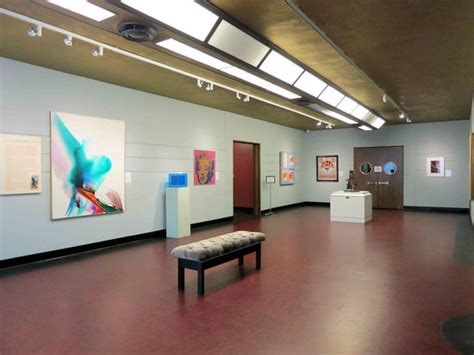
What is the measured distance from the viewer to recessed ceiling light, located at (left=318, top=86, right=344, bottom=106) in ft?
20.7

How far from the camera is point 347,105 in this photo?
769 cm

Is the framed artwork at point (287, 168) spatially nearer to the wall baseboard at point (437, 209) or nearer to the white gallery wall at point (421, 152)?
the white gallery wall at point (421, 152)

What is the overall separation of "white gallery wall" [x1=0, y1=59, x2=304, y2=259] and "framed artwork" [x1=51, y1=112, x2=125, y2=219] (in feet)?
0.42

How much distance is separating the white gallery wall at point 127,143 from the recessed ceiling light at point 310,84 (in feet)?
10.6

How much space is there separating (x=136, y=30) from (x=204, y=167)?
544 centimetres

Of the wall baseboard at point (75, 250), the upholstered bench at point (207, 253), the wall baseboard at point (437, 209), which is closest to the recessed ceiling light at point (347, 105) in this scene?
the upholstered bench at point (207, 253)

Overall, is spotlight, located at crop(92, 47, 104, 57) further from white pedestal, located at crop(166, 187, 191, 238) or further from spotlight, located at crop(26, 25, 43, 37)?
white pedestal, located at crop(166, 187, 191, 238)

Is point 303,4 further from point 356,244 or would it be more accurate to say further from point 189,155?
point 189,155

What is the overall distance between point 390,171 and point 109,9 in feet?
37.3

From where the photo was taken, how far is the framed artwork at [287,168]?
12.2 meters

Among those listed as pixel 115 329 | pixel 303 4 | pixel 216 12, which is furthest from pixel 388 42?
pixel 115 329

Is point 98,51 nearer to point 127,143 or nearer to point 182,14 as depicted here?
point 182,14

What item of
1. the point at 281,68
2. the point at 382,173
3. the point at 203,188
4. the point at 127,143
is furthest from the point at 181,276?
the point at 382,173

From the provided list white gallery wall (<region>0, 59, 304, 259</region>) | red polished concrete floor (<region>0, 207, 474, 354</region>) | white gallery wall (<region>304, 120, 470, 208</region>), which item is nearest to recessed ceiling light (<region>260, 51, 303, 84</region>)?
red polished concrete floor (<region>0, 207, 474, 354</region>)
